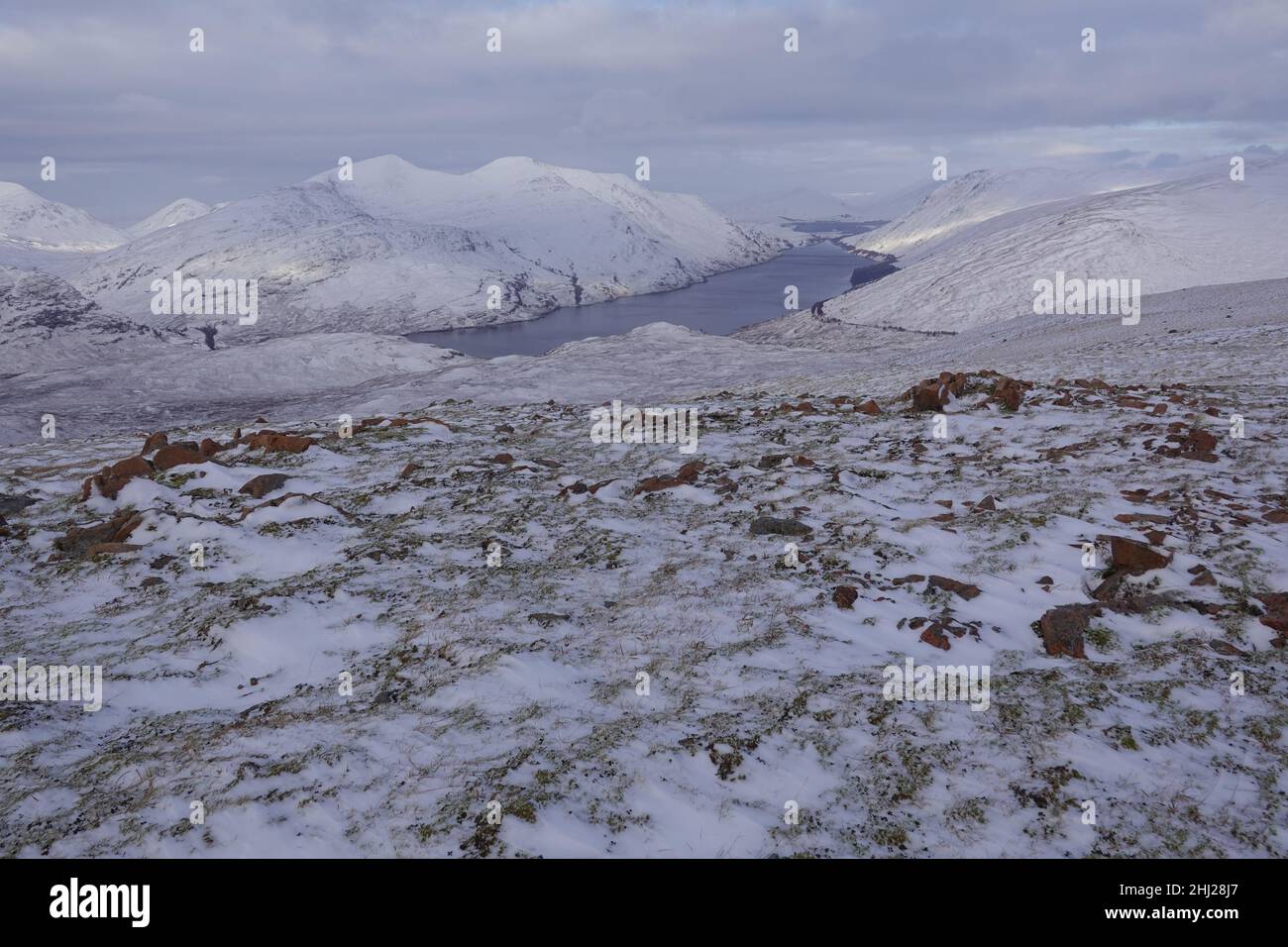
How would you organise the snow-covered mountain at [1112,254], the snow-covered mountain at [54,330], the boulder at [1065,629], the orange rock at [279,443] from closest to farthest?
the boulder at [1065,629] < the orange rock at [279,443] < the snow-covered mountain at [1112,254] < the snow-covered mountain at [54,330]

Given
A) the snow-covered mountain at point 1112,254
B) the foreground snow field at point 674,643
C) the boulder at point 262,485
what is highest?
the snow-covered mountain at point 1112,254

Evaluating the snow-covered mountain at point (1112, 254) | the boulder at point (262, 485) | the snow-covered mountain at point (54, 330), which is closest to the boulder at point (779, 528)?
the boulder at point (262, 485)

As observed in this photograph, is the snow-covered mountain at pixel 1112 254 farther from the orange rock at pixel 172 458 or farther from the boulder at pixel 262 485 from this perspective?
the orange rock at pixel 172 458

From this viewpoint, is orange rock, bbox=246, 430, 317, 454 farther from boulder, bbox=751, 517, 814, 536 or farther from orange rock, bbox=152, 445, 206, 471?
boulder, bbox=751, 517, 814, 536

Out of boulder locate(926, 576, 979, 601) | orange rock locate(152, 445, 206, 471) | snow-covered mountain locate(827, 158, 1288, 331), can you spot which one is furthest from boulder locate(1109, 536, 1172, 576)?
snow-covered mountain locate(827, 158, 1288, 331)

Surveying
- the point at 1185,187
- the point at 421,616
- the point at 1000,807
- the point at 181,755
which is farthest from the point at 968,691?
the point at 1185,187

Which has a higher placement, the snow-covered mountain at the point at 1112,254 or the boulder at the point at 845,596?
the snow-covered mountain at the point at 1112,254
